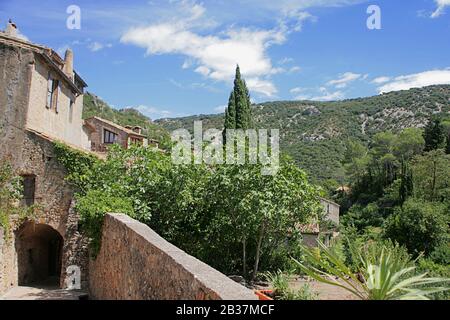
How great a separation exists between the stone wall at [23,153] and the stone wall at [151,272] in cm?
584

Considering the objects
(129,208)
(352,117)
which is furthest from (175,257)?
(352,117)

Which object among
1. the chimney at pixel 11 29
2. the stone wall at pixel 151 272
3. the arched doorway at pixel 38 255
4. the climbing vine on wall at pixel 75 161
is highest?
the chimney at pixel 11 29

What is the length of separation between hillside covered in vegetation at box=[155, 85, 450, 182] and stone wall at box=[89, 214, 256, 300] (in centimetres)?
7112

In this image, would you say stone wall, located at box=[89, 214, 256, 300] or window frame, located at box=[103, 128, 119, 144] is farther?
window frame, located at box=[103, 128, 119, 144]

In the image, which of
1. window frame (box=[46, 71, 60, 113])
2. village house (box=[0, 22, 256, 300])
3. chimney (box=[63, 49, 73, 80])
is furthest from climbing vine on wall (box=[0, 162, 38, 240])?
chimney (box=[63, 49, 73, 80])

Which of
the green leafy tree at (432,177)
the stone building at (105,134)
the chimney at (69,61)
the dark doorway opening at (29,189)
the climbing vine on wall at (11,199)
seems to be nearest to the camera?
the climbing vine on wall at (11,199)

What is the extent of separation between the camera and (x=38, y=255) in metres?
18.5

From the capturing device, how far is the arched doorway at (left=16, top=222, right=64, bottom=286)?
16.6 m

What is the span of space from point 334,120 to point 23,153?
90145mm

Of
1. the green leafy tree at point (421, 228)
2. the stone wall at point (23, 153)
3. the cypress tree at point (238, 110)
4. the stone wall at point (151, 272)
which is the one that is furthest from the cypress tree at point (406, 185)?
the stone wall at point (151, 272)

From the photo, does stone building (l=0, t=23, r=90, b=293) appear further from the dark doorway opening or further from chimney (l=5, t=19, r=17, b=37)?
chimney (l=5, t=19, r=17, b=37)

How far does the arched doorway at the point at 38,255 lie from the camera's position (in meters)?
16.6

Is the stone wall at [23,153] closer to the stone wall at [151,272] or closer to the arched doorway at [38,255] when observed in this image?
the arched doorway at [38,255]

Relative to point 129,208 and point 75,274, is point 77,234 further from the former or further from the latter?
point 129,208
